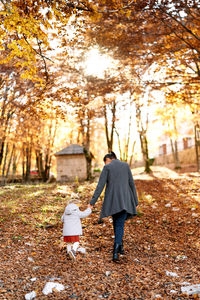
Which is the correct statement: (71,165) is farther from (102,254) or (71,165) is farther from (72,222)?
(72,222)

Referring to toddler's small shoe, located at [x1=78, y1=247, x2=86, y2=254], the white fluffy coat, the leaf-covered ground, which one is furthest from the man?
toddler's small shoe, located at [x1=78, y1=247, x2=86, y2=254]

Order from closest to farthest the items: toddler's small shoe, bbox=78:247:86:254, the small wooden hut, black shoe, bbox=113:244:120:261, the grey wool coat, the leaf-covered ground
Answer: the leaf-covered ground → black shoe, bbox=113:244:120:261 → the grey wool coat → toddler's small shoe, bbox=78:247:86:254 → the small wooden hut

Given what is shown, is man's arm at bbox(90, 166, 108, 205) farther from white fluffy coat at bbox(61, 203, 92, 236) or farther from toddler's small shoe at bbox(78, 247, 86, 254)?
toddler's small shoe at bbox(78, 247, 86, 254)

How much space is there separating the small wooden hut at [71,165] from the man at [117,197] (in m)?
17.2

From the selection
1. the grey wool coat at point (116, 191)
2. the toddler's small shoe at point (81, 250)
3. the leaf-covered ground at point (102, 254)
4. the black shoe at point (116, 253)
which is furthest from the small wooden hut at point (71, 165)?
the black shoe at point (116, 253)

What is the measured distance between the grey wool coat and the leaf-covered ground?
1.00 meters

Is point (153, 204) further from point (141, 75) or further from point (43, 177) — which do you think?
point (43, 177)

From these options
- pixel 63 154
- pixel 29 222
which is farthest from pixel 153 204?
pixel 63 154

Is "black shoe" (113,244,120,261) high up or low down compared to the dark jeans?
down

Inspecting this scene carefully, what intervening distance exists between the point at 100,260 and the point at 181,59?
24.5ft

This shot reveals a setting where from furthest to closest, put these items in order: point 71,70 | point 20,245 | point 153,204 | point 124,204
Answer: point 71,70 < point 153,204 < point 20,245 < point 124,204

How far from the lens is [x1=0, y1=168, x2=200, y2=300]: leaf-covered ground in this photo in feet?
12.5

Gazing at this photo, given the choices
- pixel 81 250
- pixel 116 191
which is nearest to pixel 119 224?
pixel 116 191

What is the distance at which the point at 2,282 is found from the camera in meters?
3.97
